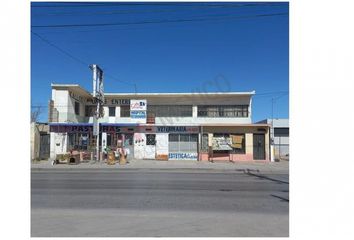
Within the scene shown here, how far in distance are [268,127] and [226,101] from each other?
236 inches

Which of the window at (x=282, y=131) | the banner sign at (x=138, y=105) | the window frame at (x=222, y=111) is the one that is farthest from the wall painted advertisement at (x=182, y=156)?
the window at (x=282, y=131)

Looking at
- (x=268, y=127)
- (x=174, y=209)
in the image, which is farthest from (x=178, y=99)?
(x=174, y=209)

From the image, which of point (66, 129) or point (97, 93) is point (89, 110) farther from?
point (97, 93)

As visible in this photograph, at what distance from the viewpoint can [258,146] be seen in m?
29.7

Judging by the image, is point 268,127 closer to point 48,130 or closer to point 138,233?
point 48,130

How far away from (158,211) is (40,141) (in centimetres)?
2335

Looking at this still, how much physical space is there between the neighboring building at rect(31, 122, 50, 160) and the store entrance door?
1835 cm

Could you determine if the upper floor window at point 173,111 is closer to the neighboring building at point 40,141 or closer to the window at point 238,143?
the window at point 238,143

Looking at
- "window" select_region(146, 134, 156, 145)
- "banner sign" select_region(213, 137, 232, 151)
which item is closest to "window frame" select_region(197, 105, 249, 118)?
"banner sign" select_region(213, 137, 232, 151)

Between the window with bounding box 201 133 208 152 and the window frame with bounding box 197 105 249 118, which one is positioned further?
the window frame with bounding box 197 105 249 118

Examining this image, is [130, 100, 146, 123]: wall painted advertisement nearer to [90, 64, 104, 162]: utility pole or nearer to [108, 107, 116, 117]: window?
[90, 64, 104, 162]: utility pole

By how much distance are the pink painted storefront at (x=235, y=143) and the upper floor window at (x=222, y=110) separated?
4305mm

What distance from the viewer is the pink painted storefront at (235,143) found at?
29469mm

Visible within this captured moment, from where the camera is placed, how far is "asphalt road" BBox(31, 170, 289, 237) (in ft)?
20.4
